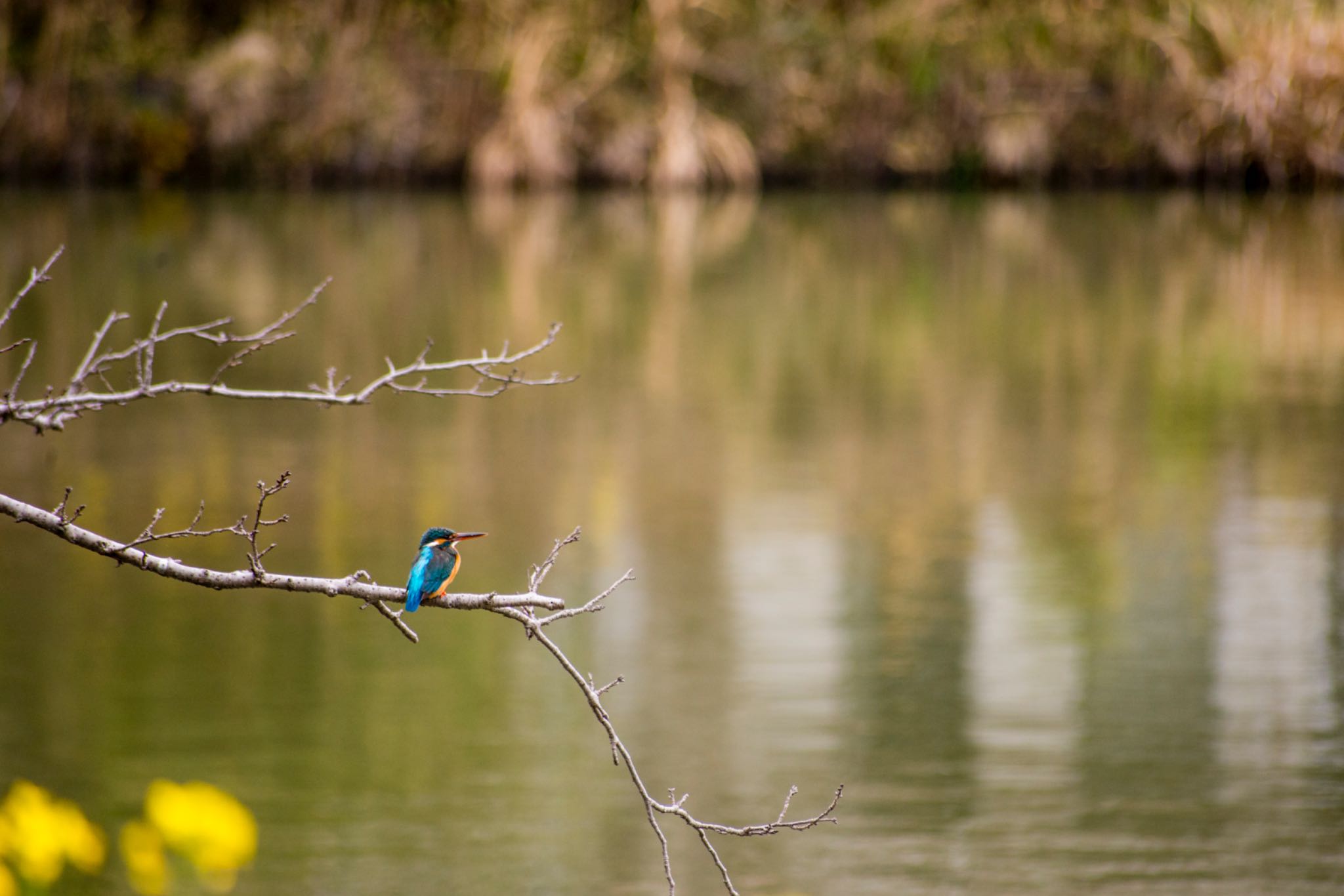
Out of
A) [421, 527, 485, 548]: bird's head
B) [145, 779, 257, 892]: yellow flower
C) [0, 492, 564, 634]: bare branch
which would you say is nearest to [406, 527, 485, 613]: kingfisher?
[421, 527, 485, 548]: bird's head

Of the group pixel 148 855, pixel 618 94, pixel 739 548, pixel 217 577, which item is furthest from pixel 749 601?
pixel 618 94

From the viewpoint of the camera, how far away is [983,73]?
22547 millimetres

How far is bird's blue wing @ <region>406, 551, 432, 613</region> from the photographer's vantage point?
218cm

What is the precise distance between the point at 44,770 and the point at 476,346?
590 centimetres

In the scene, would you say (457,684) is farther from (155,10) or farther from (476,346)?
(155,10)

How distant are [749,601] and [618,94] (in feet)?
57.5

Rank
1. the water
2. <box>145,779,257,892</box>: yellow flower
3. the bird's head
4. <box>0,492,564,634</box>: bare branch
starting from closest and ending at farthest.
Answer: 1. <box>145,779,257,892</box>: yellow flower
2. <box>0,492,564,634</box>: bare branch
3. the bird's head
4. the water

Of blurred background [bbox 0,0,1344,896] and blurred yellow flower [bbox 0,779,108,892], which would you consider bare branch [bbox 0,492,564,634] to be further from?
blurred background [bbox 0,0,1344,896]

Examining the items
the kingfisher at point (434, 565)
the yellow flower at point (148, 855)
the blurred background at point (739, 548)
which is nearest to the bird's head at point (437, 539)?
the kingfisher at point (434, 565)

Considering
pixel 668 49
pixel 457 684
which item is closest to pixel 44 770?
pixel 457 684

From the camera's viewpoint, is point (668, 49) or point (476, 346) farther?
point (668, 49)

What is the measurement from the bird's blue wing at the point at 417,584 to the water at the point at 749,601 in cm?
138

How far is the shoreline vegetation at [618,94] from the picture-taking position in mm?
21875

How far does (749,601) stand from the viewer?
18.0ft
